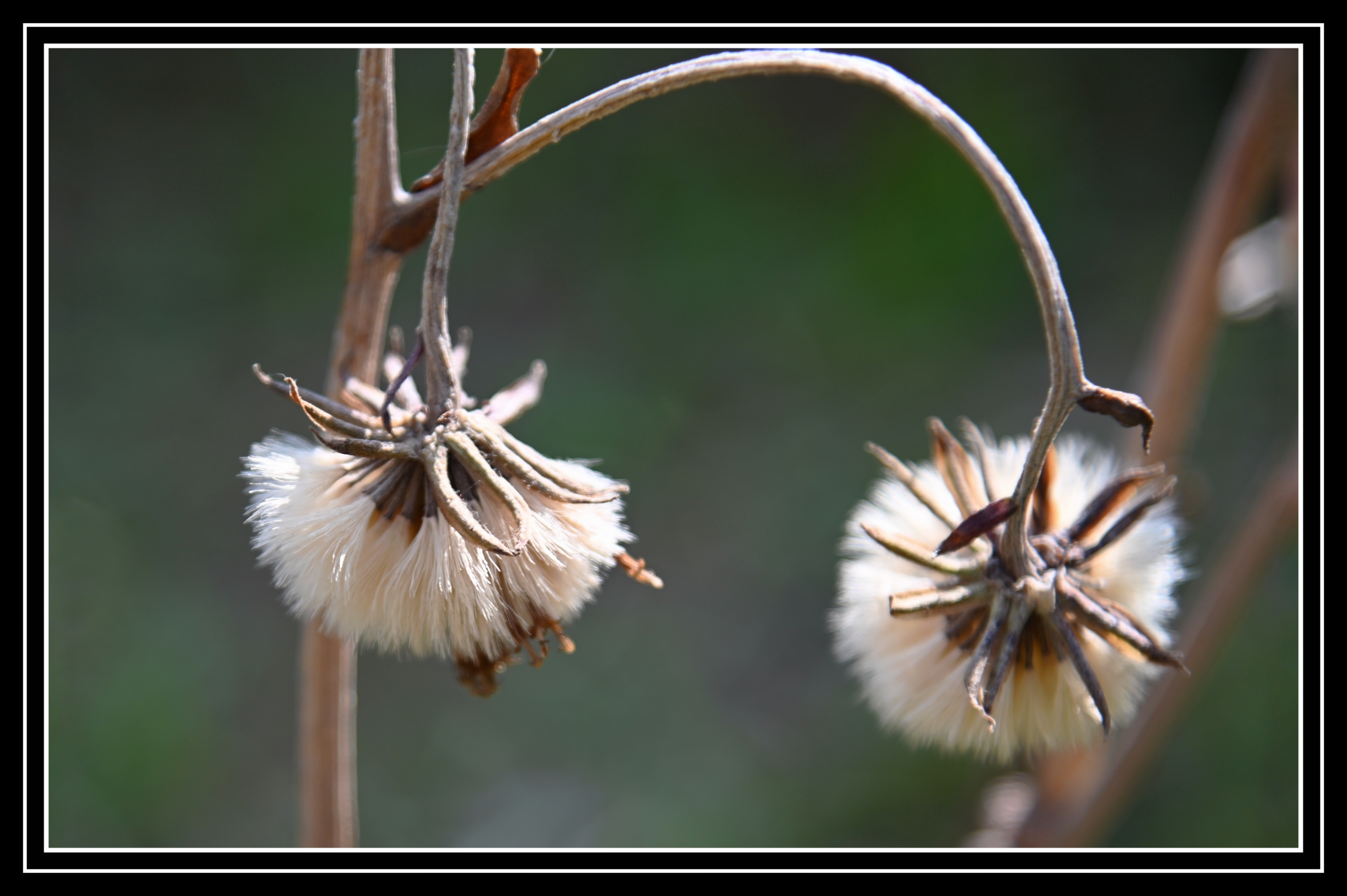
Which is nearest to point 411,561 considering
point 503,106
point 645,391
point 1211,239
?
point 503,106

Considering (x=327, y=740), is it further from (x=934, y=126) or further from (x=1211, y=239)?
(x=1211, y=239)

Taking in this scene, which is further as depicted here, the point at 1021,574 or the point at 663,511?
the point at 663,511

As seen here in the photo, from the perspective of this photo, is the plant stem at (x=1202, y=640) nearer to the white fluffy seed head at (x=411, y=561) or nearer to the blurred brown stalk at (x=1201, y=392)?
the blurred brown stalk at (x=1201, y=392)
